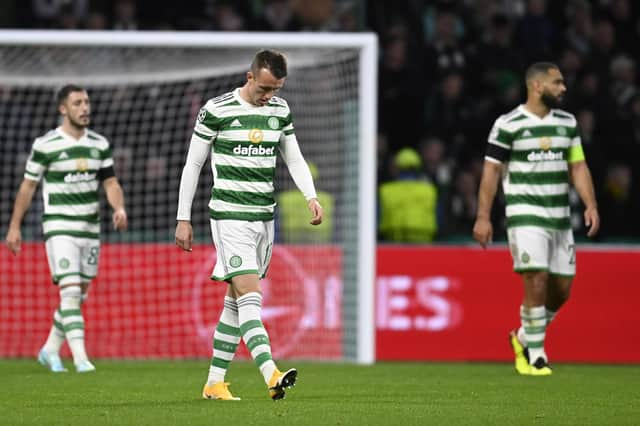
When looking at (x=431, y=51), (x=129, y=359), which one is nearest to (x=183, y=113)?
(x=129, y=359)

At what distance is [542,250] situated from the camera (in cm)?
1087

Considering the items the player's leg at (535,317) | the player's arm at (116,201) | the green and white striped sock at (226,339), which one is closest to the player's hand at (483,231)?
the player's leg at (535,317)

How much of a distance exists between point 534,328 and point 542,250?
0.62 metres

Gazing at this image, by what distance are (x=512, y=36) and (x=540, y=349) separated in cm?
833

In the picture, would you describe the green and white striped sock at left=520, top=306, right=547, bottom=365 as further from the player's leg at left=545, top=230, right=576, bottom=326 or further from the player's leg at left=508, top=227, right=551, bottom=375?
the player's leg at left=545, top=230, right=576, bottom=326

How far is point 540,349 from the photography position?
1109 centimetres

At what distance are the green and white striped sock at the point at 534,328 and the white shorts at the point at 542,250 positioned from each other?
0.33 m

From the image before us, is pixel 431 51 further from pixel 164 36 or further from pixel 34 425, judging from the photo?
pixel 34 425

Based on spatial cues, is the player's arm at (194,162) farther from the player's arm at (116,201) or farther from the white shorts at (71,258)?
the white shorts at (71,258)

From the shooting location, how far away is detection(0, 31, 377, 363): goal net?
1377cm

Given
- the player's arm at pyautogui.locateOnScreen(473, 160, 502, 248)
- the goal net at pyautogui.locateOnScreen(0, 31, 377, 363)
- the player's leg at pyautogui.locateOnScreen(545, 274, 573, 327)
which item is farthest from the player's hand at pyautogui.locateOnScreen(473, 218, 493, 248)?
the goal net at pyautogui.locateOnScreen(0, 31, 377, 363)

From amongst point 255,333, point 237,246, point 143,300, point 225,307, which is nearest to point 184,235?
point 237,246

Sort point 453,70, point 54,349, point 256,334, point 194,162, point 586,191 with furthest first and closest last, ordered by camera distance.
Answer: point 453,70 → point 54,349 → point 586,191 → point 194,162 → point 256,334

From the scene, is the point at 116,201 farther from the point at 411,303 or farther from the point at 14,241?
the point at 411,303
